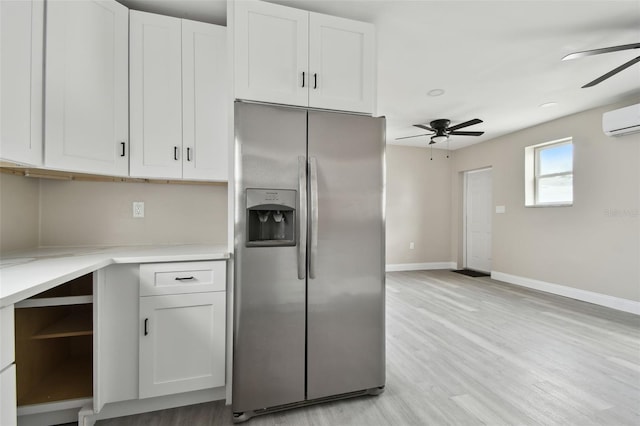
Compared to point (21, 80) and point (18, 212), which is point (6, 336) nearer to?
point (21, 80)

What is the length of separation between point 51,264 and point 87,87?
103 cm

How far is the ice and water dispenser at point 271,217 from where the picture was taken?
1.63 metres

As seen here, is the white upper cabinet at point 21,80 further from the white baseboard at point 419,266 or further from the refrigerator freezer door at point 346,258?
the white baseboard at point 419,266

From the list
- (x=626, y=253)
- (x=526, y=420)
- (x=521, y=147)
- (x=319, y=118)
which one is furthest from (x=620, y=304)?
(x=319, y=118)

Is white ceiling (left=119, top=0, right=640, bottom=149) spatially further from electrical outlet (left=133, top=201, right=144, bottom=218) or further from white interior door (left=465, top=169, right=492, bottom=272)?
white interior door (left=465, top=169, right=492, bottom=272)

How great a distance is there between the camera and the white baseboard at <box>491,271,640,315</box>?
11.6 ft

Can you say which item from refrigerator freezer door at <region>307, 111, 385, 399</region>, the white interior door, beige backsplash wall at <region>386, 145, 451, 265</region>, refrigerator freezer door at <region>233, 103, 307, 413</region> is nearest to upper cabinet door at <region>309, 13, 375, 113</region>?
refrigerator freezer door at <region>307, 111, 385, 399</region>

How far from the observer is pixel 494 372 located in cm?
217

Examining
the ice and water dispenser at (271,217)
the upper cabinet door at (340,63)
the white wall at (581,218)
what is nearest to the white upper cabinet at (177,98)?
the ice and water dispenser at (271,217)

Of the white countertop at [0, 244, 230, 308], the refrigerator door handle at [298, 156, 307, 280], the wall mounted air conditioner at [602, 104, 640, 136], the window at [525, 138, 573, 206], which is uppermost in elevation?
the wall mounted air conditioner at [602, 104, 640, 136]

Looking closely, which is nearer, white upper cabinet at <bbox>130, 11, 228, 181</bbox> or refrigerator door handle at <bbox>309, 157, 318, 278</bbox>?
refrigerator door handle at <bbox>309, 157, 318, 278</bbox>

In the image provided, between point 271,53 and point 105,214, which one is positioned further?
point 105,214

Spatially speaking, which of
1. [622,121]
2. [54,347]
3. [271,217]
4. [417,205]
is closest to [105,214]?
[54,347]

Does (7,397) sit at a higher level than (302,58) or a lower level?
lower
